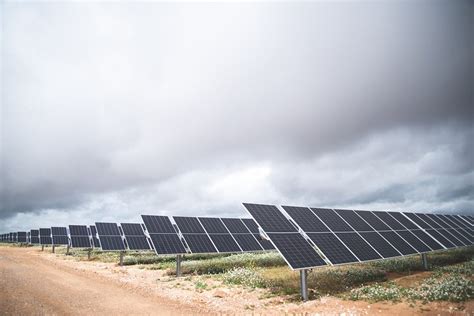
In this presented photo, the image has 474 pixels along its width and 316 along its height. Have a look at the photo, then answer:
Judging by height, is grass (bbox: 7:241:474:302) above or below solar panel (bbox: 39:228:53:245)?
below

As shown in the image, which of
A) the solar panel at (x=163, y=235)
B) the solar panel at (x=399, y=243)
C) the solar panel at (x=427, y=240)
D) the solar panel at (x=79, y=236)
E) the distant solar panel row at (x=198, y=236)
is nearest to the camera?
the solar panel at (x=399, y=243)

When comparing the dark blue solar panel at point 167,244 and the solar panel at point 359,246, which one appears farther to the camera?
the dark blue solar panel at point 167,244

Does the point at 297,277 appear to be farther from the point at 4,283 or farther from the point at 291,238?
the point at 4,283

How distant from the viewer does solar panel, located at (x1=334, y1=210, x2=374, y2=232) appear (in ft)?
65.9

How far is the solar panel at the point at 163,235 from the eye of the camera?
2256 cm

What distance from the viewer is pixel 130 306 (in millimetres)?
13609

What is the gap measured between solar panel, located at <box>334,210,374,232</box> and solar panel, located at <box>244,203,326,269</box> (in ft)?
17.8

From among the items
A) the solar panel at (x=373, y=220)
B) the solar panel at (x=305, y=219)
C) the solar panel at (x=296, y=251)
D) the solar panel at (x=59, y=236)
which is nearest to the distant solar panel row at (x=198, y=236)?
the solar panel at (x=305, y=219)

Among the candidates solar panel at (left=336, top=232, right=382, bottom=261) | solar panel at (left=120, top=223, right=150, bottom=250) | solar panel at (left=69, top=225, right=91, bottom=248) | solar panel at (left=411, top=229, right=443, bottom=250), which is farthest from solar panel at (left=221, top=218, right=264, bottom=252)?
solar panel at (left=69, top=225, right=91, bottom=248)

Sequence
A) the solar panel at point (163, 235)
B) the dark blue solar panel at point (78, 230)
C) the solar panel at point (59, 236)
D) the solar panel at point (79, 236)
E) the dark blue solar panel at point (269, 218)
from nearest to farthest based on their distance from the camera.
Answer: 1. the dark blue solar panel at point (269, 218)
2. the solar panel at point (163, 235)
3. the solar panel at point (79, 236)
4. the dark blue solar panel at point (78, 230)
5. the solar panel at point (59, 236)

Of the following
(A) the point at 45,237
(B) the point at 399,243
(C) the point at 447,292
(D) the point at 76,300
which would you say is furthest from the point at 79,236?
(C) the point at 447,292

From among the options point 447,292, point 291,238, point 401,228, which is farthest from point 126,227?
point 447,292

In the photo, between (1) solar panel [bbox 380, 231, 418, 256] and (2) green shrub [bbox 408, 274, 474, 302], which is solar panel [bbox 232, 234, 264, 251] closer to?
(1) solar panel [bbox 380, 231, 418, 256]

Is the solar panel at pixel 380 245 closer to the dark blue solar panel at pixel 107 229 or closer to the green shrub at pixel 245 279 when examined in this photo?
the green shrub at pixel 245 279
